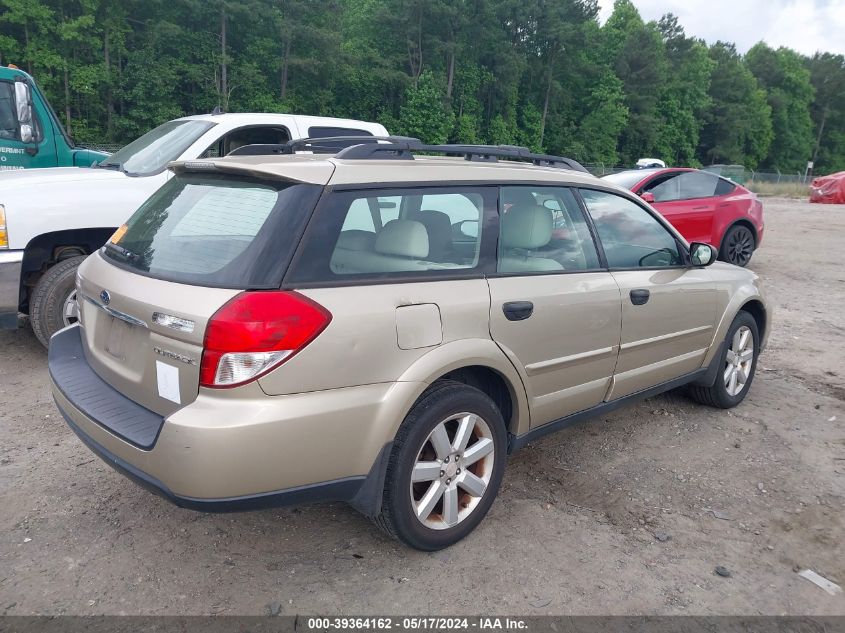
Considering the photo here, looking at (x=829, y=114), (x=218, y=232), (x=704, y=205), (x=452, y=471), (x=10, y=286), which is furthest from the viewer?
(x=829, y=114)

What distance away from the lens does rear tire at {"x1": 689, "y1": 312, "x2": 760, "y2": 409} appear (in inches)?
185

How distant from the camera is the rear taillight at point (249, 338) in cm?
235

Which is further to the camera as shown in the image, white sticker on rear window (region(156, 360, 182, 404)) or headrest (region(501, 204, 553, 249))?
headrest (region(501, 204, 553, 249))

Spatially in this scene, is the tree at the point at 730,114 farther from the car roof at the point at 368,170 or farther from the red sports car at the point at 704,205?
the car roof at the point at 368,170

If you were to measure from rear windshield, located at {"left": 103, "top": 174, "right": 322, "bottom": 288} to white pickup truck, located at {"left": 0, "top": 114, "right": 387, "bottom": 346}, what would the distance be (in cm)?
211

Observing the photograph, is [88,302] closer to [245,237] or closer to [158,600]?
[245,237]

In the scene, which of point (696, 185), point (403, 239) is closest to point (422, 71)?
point (696, 185)

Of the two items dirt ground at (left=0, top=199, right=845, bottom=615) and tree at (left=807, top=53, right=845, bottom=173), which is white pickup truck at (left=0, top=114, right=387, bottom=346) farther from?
tree at (left=807, top=53, right=845, bottom=173)

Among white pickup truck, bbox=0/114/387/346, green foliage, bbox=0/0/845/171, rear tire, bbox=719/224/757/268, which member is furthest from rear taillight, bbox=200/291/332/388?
green foliage, bbox=0/0/845/171

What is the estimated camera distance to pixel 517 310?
3088 millimetres

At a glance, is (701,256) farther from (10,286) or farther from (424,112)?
(424,112)

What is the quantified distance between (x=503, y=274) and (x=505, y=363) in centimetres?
41

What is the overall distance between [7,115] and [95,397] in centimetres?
547

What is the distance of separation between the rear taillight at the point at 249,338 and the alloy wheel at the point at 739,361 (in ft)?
11.4
